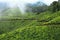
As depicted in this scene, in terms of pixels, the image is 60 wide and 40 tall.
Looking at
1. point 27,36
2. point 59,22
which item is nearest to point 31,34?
point 27,36

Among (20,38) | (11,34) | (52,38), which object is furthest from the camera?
(11,34)

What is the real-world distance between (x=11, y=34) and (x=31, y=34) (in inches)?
756

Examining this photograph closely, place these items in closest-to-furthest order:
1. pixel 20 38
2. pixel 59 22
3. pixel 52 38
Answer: pixel 52 38, pixel 20 38, pixel 59 22

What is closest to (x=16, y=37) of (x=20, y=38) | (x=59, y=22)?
(x=20, y=38)

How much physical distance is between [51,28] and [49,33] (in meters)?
6.34

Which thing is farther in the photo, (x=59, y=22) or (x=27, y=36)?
(x=59, y=22)

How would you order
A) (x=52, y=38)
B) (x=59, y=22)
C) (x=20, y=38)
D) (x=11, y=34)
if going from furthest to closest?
1. (x=59, y=22)
2. (x=11, y=34)
3. (x=20, y=38)
4. (x=52, y=38)

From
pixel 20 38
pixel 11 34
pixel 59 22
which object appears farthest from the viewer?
pixel 59 22

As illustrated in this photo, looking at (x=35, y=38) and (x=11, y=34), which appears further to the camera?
(x=11, y=34)

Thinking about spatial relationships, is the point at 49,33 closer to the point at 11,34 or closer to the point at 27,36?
the point at 27,36

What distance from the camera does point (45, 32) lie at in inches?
6447

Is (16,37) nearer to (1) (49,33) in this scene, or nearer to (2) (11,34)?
(2) (11,34)

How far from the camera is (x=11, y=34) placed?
17750 cm

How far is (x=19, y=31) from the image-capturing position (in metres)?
176
